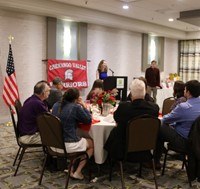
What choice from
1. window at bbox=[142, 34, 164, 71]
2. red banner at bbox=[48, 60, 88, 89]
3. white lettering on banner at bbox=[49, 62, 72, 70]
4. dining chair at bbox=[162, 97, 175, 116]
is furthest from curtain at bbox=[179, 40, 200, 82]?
dining chair at bbox=[162, 97, 175, 116]

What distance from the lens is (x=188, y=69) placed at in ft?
39.7

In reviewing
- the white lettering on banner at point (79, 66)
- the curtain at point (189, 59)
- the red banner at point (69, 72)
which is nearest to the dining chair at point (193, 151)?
the red banner at point (69, 72)

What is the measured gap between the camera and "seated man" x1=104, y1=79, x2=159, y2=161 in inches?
110

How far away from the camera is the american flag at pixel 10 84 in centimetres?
591

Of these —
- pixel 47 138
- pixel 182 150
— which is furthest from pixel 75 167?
pixel 182 150

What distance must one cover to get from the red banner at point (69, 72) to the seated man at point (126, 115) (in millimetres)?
4355

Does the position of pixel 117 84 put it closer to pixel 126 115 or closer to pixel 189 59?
pixel 126 115

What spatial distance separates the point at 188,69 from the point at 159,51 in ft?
6.41

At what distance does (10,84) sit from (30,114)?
289 centimetres

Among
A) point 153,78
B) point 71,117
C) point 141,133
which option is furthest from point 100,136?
point 153,78

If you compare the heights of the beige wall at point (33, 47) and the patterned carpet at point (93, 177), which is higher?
the beige wall at point (33, 47)

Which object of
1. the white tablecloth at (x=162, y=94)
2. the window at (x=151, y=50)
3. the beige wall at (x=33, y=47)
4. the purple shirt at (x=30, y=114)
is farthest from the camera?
the window at (x=151, y=50)

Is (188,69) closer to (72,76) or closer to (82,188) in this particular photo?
(72,76)

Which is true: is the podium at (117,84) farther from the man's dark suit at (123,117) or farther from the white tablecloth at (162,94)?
the white tablecloth at (162,94)
